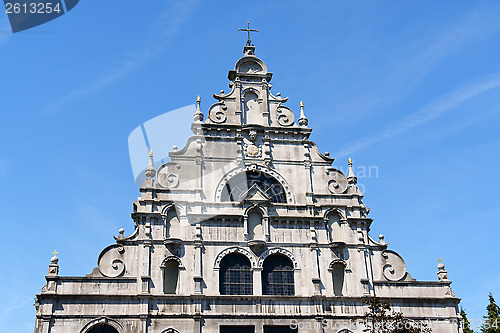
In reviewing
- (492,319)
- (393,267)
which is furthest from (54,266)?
(492,319)

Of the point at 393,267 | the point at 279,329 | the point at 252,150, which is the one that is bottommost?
the point at 279,329

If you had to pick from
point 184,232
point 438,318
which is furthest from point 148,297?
point 438,318

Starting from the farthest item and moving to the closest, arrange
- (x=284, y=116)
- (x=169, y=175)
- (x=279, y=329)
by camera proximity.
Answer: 1. (x=284, y=116)
2. (x=169, y=175)
3. (x=279, y=329)

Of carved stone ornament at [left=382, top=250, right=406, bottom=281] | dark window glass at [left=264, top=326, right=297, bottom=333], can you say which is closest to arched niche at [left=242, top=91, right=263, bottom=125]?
carved stone ornament at [left=382, top=250, right=406, bottom=281]

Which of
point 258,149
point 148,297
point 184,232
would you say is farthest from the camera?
point 258,149

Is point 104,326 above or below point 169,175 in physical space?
below

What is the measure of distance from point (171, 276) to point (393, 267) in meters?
13.2

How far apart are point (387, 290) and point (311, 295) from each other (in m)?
4.65

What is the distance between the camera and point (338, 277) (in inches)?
1449

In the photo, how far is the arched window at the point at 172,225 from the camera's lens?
35.9 metres

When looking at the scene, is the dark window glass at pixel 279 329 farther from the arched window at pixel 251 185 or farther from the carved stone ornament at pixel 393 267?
the arched window at pixel 251 185

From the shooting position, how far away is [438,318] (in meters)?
35.6

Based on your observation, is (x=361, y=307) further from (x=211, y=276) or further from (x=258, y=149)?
(x=258, y=149)

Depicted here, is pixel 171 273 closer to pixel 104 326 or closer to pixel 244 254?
pixel 244 254
